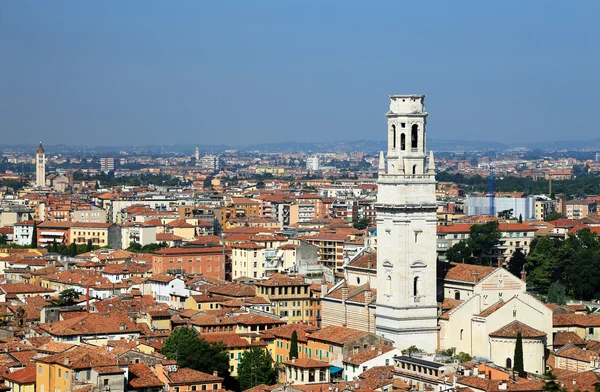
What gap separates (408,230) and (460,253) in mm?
28873

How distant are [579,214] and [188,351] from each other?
285 feet

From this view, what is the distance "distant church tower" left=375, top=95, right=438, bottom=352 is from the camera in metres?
45.2

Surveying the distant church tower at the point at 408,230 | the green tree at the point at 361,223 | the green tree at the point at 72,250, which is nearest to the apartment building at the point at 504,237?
the green tree at the point at 361,223

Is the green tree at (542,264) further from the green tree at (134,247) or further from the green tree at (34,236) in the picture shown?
the green tree at (34,236)

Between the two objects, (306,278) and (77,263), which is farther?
(77,263)

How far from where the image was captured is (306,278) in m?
61.7

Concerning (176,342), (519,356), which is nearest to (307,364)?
(176,342)

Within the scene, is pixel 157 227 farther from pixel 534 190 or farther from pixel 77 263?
pixel 534 190

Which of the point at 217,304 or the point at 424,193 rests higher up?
the point at 424,193

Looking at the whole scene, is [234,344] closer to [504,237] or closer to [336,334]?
[336,334]

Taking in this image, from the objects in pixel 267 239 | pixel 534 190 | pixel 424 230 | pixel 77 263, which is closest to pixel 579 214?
pixel 534 190

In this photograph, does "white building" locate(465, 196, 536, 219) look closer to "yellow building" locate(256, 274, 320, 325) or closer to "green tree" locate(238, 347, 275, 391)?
"yellow building" locate(256, 274, 320, 325)

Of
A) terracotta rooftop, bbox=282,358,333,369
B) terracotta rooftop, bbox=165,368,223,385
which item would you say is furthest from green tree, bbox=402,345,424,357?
terracotta rooftop, bbox=165,368,223,385

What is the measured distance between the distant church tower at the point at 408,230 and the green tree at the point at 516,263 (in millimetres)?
25639
